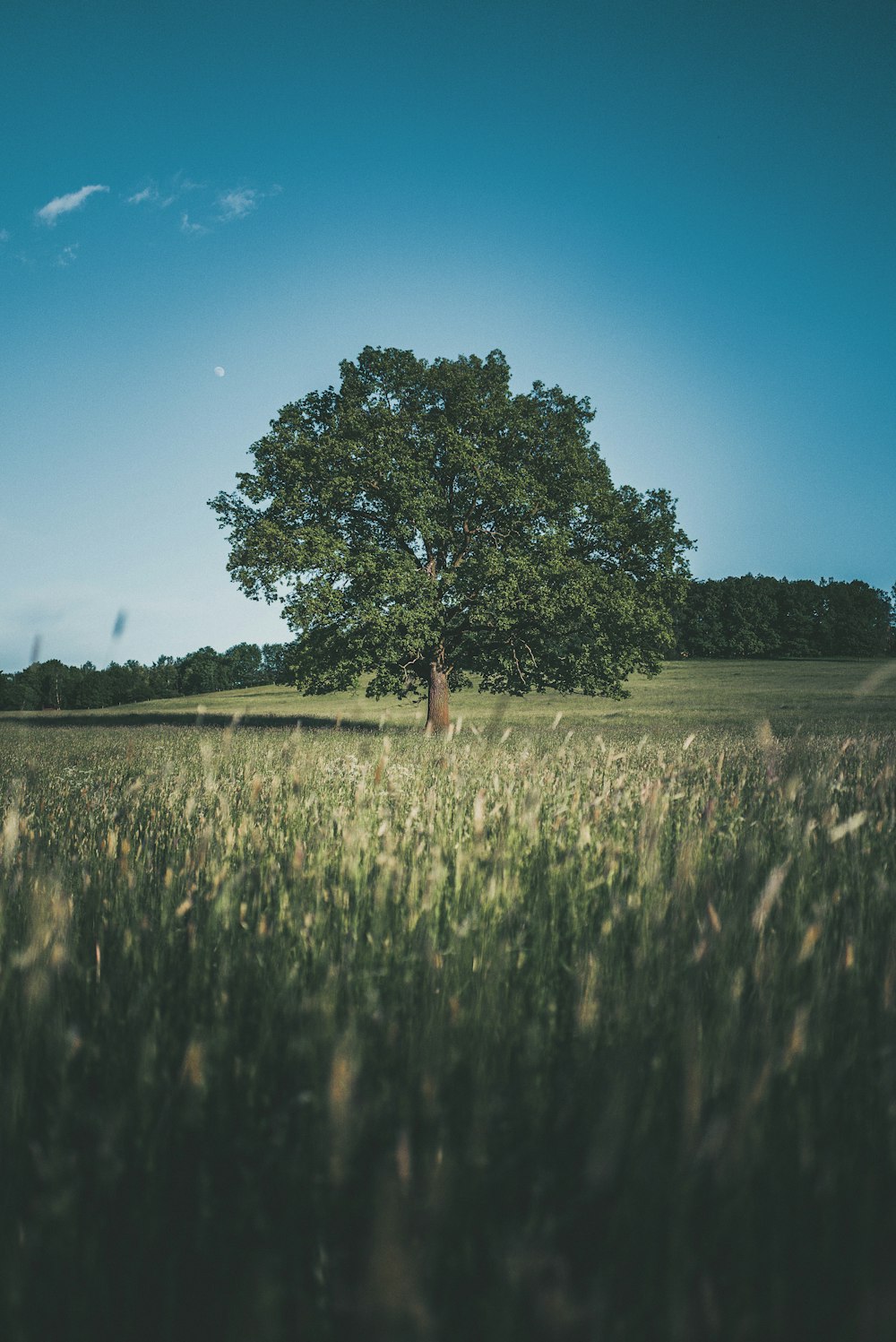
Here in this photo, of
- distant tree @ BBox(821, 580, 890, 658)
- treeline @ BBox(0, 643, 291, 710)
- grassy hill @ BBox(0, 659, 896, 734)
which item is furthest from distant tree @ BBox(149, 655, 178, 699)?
distant tree @ BBox(821, 580, 890, 658)

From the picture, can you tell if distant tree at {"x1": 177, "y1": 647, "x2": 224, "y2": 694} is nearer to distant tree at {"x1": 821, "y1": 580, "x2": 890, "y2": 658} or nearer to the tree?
the tree

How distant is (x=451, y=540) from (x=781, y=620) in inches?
3640

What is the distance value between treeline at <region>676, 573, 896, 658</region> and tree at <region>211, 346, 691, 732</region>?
249 feet

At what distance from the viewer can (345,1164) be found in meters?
1.05

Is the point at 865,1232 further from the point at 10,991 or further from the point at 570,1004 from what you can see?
the point at 10,991

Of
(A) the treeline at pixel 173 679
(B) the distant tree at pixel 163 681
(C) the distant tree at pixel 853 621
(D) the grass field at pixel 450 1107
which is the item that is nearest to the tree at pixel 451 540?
(D) the grass field at pixel 450 1107

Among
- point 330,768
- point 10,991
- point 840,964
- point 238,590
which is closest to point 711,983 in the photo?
point 840,964

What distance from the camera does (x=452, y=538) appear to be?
22.1 metres

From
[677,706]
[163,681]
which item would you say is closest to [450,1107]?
[677,706]

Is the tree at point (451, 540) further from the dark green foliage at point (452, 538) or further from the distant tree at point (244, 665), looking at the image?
the distant tree at point (244, 665)

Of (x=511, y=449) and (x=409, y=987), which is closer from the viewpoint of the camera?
(x=409, y=987)

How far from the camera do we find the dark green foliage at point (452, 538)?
19891mm

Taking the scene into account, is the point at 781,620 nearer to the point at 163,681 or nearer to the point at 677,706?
the point at 677,706

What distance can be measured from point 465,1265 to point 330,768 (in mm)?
5474
